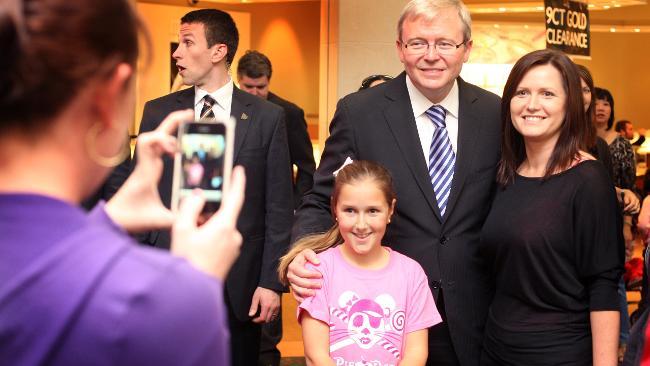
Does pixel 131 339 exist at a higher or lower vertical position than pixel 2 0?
lower

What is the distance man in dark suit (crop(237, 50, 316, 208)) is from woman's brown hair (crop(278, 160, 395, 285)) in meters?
2.37

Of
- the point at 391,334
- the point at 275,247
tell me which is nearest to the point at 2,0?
the point at 391,334

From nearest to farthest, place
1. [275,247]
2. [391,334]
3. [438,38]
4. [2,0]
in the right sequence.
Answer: [2,0], [391,334], [438,38], [275,247]

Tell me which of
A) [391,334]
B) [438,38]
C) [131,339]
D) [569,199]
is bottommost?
[391,334]

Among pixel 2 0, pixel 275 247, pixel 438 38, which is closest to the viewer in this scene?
pixel 2 0

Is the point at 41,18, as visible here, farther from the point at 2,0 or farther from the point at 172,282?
the point at 172,282

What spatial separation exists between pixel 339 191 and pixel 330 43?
399 cm

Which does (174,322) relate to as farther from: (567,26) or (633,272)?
(567,26)

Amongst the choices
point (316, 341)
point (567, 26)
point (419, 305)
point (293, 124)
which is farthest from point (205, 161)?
point (567, 26)

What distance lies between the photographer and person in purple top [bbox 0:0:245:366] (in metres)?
1.16

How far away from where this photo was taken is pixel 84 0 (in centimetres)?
118

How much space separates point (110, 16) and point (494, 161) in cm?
249

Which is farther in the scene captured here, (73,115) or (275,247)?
(275,247)

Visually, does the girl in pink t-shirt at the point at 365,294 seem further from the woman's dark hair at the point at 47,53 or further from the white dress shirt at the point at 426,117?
the woman's dark hair at the point at 47,53
